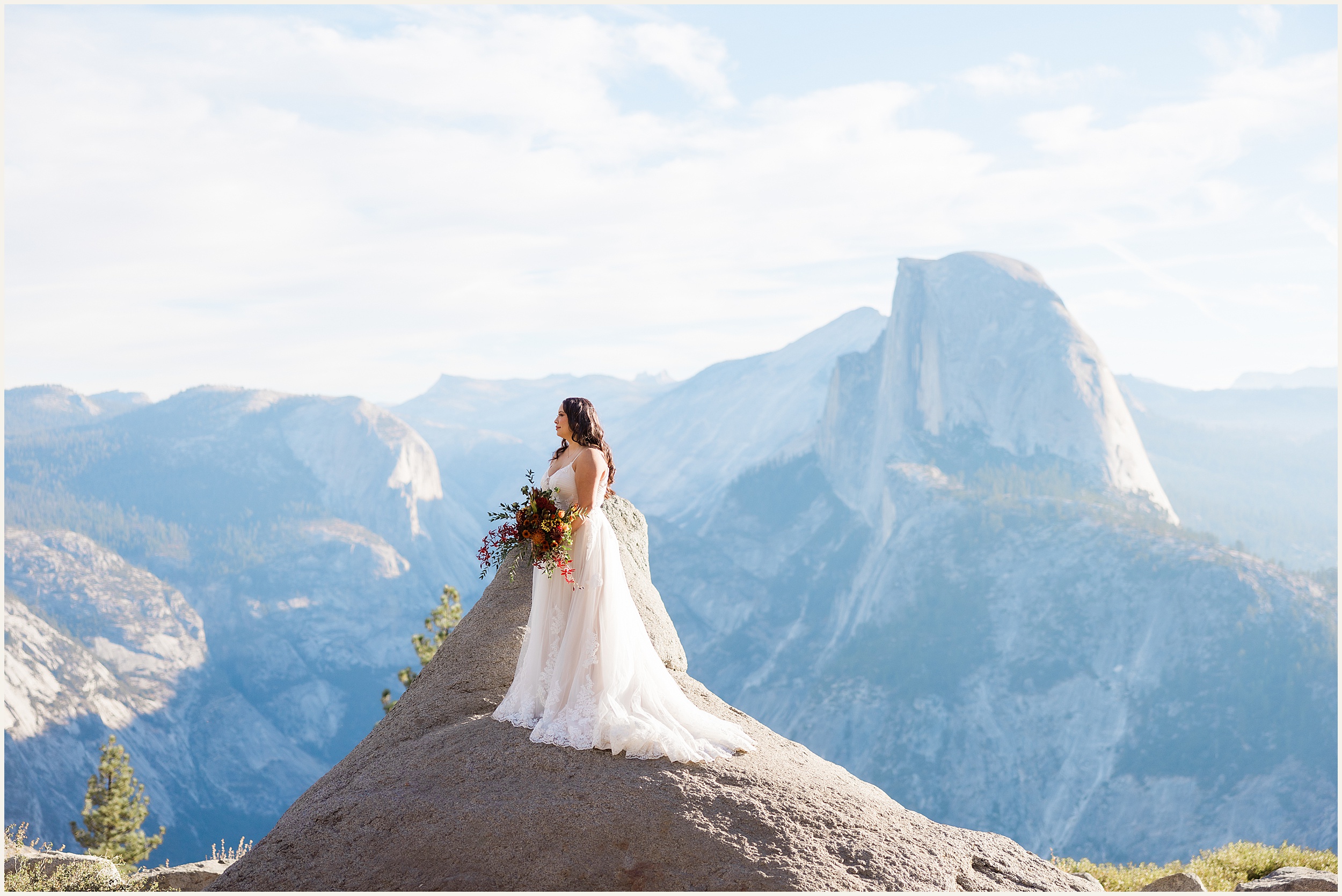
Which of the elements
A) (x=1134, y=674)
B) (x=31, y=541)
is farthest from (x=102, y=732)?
(x=1134, y=674)

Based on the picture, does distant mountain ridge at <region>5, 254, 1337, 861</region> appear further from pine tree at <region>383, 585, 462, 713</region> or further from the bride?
the bride

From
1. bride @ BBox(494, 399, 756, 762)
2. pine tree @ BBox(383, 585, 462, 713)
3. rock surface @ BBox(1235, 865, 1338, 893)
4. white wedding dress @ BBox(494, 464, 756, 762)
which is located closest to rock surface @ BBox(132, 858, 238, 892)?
bride @ BBox(494, 399, 756, 762)

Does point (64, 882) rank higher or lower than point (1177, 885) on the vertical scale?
lower

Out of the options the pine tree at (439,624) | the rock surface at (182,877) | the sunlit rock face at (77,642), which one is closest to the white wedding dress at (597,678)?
the rock surface at (182,877)

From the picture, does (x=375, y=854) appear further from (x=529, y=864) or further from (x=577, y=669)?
(x=577, y=669)

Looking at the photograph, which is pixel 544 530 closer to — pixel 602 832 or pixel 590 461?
pixel 590 461

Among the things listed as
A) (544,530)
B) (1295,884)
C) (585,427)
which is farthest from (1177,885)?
(585,427)
